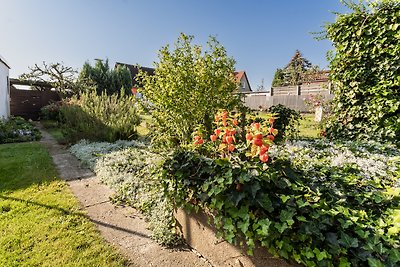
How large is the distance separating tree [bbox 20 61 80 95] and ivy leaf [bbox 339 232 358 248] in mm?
16846

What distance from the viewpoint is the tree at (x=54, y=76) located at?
15512 mm

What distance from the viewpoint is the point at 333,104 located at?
17.2 ft

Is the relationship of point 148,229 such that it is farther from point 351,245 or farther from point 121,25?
point 121,25

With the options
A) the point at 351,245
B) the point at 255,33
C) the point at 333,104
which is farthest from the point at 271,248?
the point at 255,33

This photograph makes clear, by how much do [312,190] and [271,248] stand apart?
593mm

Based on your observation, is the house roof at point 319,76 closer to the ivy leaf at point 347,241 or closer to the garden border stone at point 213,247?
the garden border stone at point 213,247

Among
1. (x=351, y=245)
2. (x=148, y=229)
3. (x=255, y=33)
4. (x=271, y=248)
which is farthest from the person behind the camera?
(x=255, y=33)

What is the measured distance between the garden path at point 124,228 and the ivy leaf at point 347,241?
1.12 meters

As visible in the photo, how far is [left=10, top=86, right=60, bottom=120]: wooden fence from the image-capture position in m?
13.4

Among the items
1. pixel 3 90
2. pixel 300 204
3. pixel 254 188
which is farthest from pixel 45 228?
pixel 3 90

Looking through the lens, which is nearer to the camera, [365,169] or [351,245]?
[351,245]

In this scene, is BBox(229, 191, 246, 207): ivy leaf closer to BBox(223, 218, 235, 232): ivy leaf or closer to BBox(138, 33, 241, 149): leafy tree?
BBox(223, 218, 235, 232): ivy leaf

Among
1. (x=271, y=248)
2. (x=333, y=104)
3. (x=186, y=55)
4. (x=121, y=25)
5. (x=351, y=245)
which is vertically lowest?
(x=271, y=248)

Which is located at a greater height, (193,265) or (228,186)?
(228,186)
